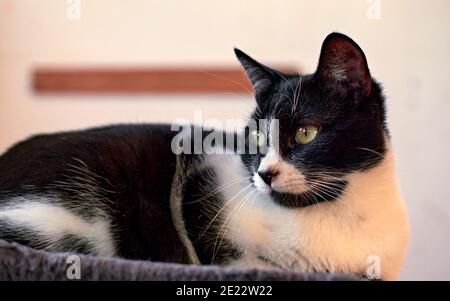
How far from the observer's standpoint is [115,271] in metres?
0.72

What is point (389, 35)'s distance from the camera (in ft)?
5.87

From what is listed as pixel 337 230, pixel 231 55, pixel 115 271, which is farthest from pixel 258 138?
pixel 231 55

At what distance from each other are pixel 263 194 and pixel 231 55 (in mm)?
1071

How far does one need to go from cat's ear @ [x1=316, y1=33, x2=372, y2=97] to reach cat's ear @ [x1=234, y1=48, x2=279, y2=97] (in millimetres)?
120

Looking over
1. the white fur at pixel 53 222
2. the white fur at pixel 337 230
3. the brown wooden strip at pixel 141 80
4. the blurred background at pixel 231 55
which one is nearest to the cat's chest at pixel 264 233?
the white fur at pixel 337 230

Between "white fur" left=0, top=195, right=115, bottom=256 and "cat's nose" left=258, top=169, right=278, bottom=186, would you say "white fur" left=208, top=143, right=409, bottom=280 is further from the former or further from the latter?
"white fur" left=0, top=195, right=115, bottom=256

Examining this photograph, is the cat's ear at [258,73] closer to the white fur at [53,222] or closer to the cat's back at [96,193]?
the cat's back at [96,193]

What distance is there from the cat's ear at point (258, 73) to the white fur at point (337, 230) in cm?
22

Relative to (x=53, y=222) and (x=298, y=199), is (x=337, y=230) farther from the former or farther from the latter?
(x=53, y=222)

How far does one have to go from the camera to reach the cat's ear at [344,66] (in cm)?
85

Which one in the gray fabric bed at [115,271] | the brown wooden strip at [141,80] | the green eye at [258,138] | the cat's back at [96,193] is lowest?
the gray fabric bed at [115,271]
